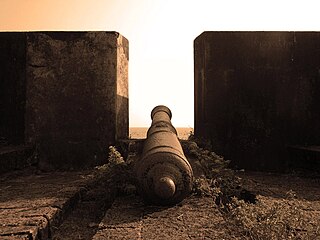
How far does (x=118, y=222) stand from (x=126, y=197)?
3.06ft

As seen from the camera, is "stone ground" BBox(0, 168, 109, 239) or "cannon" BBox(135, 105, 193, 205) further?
"cannon" BBox(135, 105, 193, 205)

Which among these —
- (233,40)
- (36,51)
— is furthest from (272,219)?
(36,51)

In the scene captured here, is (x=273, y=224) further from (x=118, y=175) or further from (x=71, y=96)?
(x=71, y=96)

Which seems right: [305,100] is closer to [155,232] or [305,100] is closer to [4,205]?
[155,232]

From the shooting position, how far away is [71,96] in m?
6.67

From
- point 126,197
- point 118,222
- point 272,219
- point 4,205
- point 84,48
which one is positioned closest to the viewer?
point 272,219

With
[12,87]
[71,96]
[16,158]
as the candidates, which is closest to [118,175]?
[16,158]

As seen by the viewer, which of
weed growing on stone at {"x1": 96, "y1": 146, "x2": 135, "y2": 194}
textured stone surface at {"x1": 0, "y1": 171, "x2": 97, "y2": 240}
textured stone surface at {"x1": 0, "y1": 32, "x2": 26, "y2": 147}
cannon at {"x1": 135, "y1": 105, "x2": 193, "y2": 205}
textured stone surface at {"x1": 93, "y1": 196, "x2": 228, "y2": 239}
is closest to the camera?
textured stone surface at {"x1": 93, "y1": 196, "x2": 228, "y2": 239}

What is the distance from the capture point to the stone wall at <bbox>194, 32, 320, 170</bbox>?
6.82 metres

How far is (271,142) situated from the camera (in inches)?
269

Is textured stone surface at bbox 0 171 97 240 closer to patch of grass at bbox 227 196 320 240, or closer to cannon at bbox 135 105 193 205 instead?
cannon at bbox 135 105 193 205

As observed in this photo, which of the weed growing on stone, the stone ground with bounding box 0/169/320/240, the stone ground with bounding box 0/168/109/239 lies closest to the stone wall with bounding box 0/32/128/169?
the stone ground with bounding box 0/168/109/239

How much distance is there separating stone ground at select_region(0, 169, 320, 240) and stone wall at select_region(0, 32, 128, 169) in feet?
3.64

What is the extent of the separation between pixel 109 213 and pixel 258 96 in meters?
4.16
